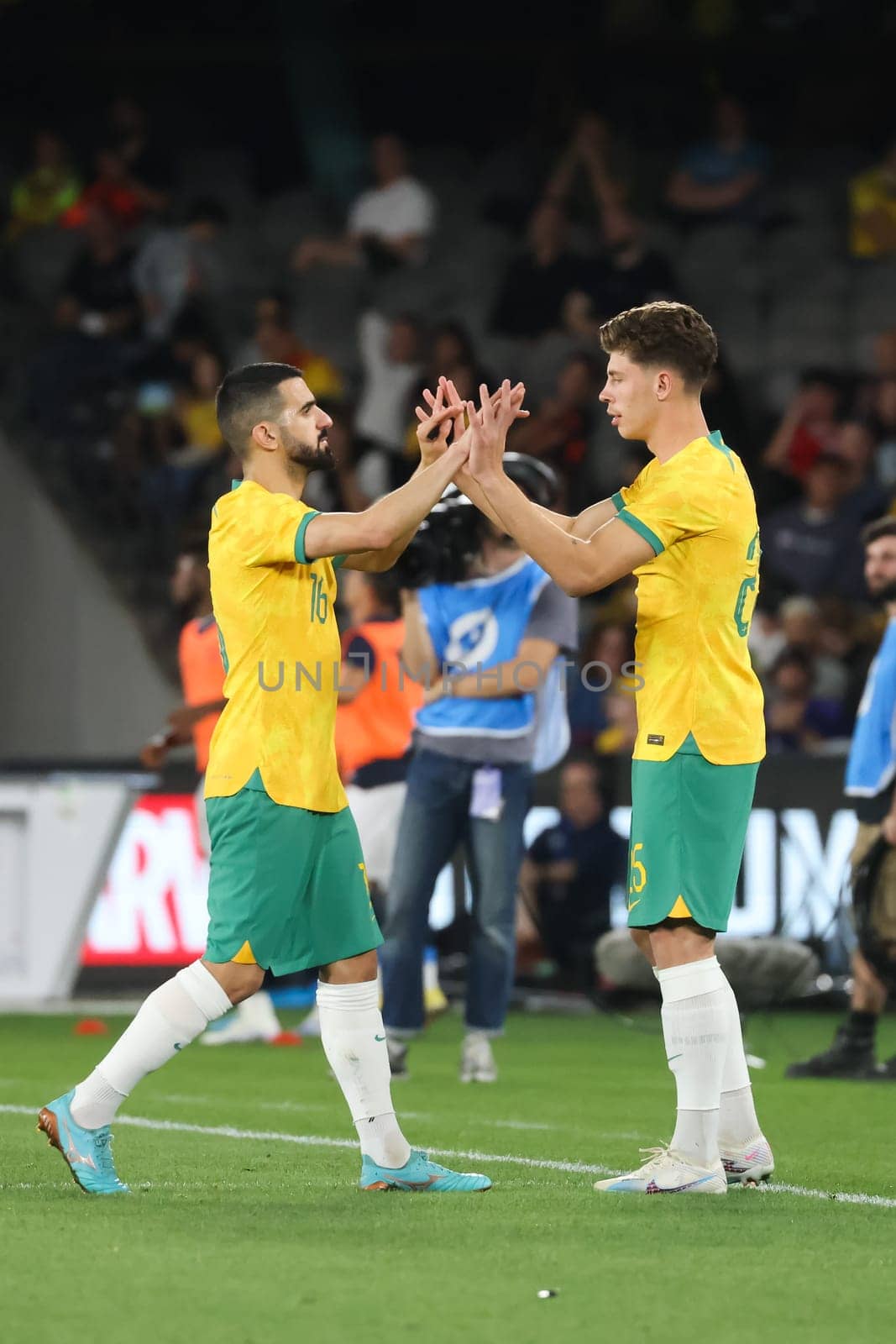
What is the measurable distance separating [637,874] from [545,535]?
0.86m

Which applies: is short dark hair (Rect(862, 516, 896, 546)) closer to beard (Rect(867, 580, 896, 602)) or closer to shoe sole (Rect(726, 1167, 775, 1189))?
beard (Rect(867, 580, 896, 602))

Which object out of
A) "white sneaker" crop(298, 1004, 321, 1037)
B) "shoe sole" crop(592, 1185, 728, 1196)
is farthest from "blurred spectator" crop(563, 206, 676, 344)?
"shoe sole" crop(592, 1185, 728, 1196)

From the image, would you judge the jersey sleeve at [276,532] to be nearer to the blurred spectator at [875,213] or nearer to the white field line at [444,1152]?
the white field line at [444,1152]

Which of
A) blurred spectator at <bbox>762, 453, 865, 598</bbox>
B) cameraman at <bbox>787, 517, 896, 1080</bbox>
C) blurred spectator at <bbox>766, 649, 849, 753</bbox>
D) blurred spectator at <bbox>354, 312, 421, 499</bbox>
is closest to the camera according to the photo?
cameraman at <bbox>787, 517, 896, 1080</bbox>

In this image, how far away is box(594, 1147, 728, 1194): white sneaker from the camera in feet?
17.8

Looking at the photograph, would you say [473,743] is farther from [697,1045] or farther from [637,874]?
[697,1045]

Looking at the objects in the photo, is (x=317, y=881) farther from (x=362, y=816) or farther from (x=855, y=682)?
(x=855, y=682)

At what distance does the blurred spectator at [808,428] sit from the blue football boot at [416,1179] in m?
10.4

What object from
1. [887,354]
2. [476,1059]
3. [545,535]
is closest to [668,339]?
[545,535]

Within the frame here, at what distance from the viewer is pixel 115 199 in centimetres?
1762

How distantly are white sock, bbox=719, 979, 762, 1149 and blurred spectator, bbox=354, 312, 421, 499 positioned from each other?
1040 centimetres

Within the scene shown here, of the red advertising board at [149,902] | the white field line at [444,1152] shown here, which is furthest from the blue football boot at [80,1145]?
the red advertising board at [149,902]

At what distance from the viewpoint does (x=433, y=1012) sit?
1034 centimetres

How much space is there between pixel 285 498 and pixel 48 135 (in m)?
13.4
